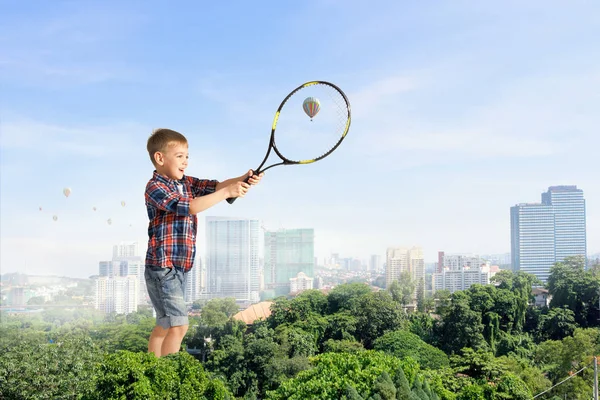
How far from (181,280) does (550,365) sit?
62.4ft

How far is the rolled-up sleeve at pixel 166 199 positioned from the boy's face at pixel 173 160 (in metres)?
0.07

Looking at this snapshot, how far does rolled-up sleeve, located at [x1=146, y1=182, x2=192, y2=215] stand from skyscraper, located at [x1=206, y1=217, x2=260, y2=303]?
56717mm

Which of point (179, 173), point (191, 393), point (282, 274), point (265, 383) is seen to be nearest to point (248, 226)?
point (282, 274)

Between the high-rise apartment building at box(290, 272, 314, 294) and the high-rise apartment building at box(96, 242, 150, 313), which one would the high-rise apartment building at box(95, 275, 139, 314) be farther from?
the high-rise apartment building at box(290, 272, 314, 294)

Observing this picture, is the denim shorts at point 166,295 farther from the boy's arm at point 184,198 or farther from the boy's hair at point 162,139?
the boy's hair at point 162,139

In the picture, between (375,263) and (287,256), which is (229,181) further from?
(375,263)

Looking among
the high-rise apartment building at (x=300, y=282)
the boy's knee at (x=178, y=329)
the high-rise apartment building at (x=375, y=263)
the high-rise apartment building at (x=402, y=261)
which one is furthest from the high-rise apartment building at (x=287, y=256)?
the boy's knee at (x=178, y=329)

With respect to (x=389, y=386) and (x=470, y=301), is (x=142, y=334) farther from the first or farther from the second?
(x=389, y=386)

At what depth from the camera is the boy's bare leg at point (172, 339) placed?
5.58 feet

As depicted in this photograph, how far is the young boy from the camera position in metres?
1.68

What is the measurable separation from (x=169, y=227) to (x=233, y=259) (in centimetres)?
6132

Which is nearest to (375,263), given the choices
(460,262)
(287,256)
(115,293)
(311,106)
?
(287,256)

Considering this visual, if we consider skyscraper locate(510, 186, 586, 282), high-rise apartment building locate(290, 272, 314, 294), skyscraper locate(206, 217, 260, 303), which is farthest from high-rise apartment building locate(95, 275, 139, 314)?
skyscraper locate(510, 186, 586, 282)

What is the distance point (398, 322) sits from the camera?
2055 cm
